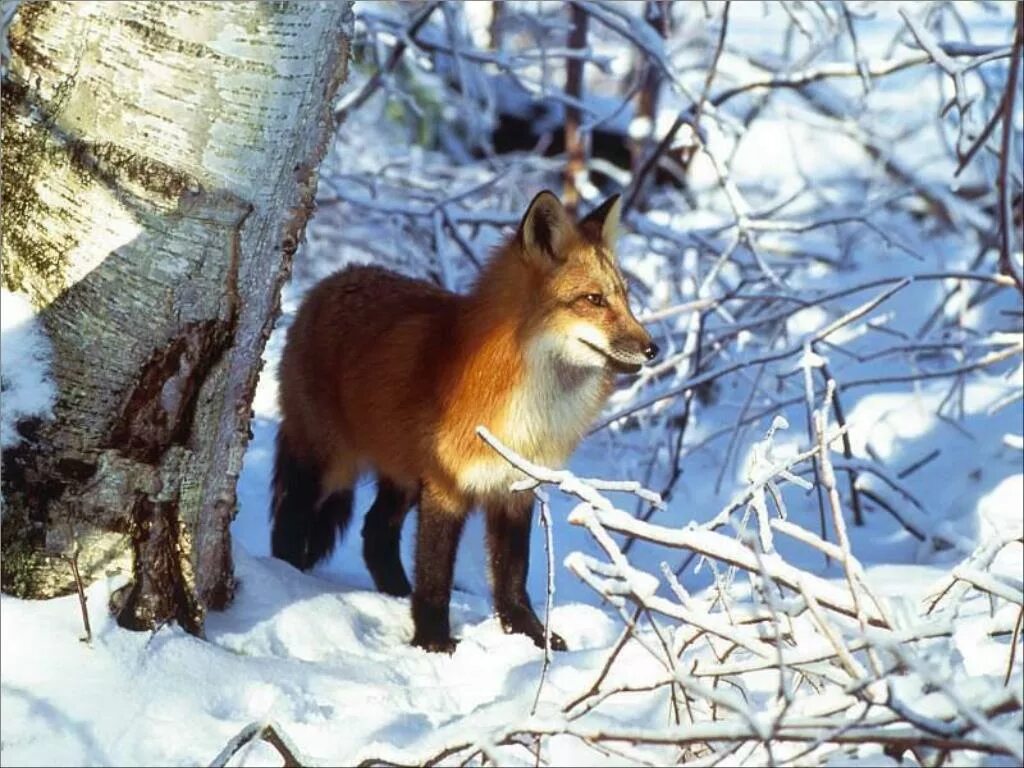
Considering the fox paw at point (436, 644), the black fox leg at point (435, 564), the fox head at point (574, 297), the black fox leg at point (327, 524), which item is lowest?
the black fox leg at point (327, 524)

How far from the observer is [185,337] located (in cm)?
292

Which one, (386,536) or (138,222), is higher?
(138,222)

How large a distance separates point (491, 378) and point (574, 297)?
367 millimetres

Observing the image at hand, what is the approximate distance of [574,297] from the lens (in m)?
4.21

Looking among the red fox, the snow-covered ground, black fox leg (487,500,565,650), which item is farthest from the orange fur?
the snow-covered ground

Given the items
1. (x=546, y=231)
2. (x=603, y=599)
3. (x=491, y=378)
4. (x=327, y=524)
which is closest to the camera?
(x=603, y=599)

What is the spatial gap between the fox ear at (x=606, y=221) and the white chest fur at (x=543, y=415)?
0.49 metres

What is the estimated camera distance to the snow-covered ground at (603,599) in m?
2.37

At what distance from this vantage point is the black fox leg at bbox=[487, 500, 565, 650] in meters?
4.26

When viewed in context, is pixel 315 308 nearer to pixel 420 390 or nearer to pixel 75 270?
pixel 420 390

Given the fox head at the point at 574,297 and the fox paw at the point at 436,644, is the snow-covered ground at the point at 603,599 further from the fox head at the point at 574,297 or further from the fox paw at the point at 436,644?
the fox head at the point at 574,297

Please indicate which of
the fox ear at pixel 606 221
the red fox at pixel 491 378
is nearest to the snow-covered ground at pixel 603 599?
the red fox at pixel 491 378

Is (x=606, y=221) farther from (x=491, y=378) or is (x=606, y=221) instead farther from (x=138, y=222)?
(x=138, y=222)

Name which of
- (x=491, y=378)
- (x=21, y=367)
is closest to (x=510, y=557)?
(x=491, y=378)
